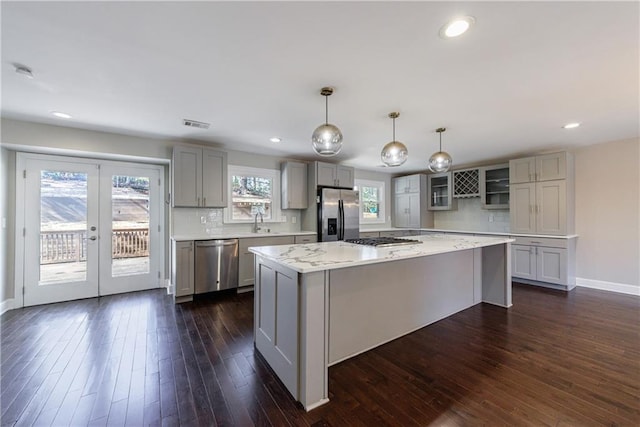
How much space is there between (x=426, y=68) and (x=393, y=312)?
216 cm

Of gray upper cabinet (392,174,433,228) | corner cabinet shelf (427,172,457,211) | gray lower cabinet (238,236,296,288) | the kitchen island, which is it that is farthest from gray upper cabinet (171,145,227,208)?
corner cabinet shelf (427,172,457,211)

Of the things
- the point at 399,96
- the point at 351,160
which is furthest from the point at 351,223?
the point at 399,96

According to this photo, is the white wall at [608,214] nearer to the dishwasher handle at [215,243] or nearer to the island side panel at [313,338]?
the island side panel at [313,338]

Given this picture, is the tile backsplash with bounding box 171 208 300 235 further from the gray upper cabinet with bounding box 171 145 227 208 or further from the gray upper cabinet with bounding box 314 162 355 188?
the gray upper cabinet with bounding box 314 162 355 188

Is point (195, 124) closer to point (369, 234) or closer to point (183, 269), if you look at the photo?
point (183, 269)

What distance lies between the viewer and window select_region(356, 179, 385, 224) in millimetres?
6438

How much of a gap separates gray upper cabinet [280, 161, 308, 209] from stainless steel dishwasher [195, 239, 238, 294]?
130 centimetres

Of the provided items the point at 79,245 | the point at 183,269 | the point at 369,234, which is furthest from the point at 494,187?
the point at 79,245

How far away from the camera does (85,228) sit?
3.83m

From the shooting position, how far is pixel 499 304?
3525 mm

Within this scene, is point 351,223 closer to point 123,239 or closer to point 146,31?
point 123,239

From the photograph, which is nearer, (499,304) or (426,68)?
(426,68)

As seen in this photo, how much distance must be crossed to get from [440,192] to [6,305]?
761 cm

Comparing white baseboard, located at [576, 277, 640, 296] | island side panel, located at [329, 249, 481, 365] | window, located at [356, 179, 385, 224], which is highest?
window, located at [356, 179, 385, 224]
